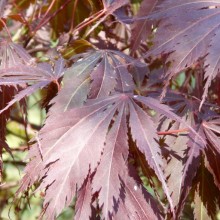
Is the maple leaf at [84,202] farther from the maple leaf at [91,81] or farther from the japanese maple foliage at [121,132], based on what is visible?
the maple leaf at [91,81]

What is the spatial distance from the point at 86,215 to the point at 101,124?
0.15 meters

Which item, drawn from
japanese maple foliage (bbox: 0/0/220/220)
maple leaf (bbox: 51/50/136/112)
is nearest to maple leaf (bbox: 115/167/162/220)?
japanese maple foliage (bbox: 0/0/220/220)

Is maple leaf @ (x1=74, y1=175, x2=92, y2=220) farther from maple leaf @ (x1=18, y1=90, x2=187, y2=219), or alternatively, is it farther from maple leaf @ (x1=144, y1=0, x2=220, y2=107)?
maple leaf @ (x1=144, y1=0, x2=220, y2=107)

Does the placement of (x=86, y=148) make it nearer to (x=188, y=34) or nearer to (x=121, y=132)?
(x=121, y=132)

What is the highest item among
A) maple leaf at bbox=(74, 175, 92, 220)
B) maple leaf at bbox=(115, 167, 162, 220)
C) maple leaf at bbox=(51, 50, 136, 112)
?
maple leaf at bbox=(51, 50, 136, 112)

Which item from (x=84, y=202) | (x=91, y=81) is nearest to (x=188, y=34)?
(x=91, y=81)

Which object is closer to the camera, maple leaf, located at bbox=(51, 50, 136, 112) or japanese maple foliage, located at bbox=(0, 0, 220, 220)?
japanese maple foliage, located at bbox=(0, 0, 220, 220)

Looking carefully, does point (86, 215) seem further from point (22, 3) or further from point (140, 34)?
point (22, 3)

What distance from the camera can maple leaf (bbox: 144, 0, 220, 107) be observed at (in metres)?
0.79

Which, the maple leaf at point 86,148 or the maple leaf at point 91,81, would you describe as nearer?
the maple leaf at point 86,148

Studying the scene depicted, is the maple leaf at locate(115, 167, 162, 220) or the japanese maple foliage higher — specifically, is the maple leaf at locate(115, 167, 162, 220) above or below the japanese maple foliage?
below

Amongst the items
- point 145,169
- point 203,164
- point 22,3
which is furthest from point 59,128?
point 22,3

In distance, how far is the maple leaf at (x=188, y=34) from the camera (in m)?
0.79

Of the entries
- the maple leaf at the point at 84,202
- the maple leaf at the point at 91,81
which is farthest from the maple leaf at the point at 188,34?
the maple leaf at the point at 84,202
